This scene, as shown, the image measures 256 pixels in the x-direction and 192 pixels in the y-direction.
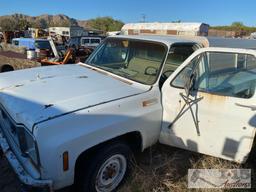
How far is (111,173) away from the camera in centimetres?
294

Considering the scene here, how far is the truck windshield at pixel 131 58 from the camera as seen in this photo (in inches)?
137

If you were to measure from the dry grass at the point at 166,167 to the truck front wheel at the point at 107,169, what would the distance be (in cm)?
19

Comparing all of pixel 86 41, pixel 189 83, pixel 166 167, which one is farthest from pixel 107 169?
pixel 86 41

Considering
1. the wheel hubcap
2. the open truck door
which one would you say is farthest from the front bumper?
the open truck door

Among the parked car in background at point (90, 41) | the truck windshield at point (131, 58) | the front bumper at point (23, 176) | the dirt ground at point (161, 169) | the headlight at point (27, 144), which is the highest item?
the parked car in background at point (90, 41)

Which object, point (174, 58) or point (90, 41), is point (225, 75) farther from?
point (90, 41)

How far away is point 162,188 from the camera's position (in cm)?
309

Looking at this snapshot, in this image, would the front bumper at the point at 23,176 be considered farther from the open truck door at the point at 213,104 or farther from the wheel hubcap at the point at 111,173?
the open truck door at the point at 213,104

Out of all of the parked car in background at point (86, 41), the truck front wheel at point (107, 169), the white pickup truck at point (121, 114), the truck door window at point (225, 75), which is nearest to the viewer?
the white pickup truck at point (121, 114)

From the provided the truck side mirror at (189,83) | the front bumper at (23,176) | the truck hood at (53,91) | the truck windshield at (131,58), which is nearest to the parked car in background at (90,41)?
the truck windshield at (131,58)

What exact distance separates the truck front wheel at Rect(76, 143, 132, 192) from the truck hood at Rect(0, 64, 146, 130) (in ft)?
1.89

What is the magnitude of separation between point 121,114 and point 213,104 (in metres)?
1.13

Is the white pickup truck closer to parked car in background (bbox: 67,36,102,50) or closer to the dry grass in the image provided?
the dry grass

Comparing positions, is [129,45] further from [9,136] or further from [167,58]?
[9,136]
